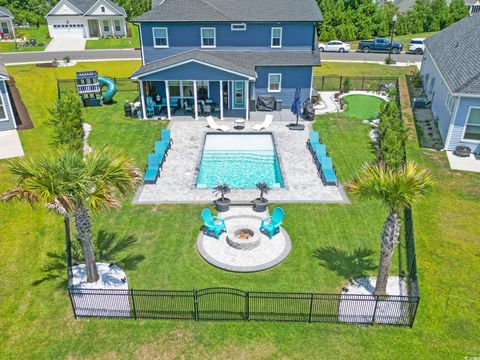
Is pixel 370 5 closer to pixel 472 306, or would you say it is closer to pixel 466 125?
pixel 466 125

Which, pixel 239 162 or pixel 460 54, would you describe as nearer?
pixel 239 162

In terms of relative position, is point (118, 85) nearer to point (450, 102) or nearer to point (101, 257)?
point (101, 257)

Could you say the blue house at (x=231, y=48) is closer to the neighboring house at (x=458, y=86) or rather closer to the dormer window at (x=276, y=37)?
the dormer window at (x=276, y=37)

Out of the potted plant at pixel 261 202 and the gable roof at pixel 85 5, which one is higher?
the gable roof at pixel 85 5

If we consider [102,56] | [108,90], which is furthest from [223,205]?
[102,56]

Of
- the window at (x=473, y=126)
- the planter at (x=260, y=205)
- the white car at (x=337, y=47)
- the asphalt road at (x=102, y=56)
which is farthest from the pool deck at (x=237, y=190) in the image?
the white car at (x=337, y=47)

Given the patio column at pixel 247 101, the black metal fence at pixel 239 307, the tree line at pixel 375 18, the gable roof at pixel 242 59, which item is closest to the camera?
the black metal fence at pixel 239 307

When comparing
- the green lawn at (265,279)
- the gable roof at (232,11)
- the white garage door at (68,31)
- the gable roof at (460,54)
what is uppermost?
the gable roof at (232,11)
